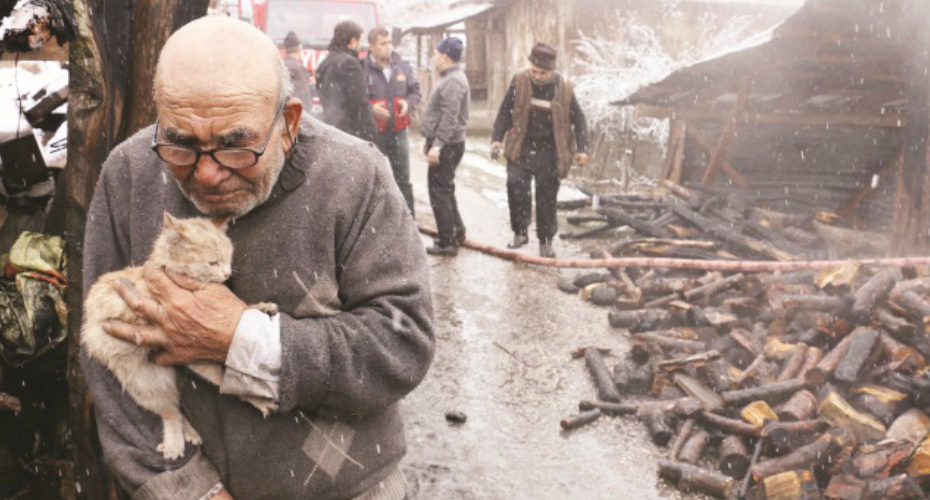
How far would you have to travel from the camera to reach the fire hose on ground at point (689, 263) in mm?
7160

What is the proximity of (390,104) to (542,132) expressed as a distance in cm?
209

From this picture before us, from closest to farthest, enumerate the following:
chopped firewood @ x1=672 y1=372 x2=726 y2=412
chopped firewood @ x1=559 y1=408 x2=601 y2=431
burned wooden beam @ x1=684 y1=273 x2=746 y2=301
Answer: chopped firewood @ x1=559 y1=408 x2=601 y2=431 → chopped firewood @ x1=672 y1=372 x2=726 y2=412 → burned wooden beam @ x1=684 y1=273 x2=746 y2=301

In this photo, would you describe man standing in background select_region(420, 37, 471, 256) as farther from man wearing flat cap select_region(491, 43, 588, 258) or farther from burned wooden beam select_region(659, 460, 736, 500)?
burned wooden beam select_region(659, 460, 736, 500)

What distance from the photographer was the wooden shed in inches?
317

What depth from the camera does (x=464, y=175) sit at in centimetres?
1684

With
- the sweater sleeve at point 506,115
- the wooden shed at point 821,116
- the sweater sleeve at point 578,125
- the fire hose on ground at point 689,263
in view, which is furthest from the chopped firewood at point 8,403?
the wooden shed at point 821,116

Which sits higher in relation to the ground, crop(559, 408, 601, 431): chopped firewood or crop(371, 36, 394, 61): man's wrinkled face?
crop(371, 36, 394, 61): man's wrinkled face

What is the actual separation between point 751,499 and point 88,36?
4323 mm

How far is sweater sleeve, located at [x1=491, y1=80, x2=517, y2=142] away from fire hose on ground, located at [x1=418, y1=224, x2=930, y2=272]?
1529 mm

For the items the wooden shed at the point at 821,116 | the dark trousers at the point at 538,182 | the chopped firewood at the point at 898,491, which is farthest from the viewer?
the dark trousers at the point at 538,182

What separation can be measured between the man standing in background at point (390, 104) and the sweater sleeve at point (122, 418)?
297 inches

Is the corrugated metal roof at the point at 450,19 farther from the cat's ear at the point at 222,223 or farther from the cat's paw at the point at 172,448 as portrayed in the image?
the cat's paw at the point at 172,448

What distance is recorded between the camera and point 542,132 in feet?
30.2

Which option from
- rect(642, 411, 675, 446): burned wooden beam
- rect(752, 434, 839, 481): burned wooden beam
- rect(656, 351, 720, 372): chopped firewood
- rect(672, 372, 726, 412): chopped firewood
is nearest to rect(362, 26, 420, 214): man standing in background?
rect(656, 351, 720, 372): chopped firewood
